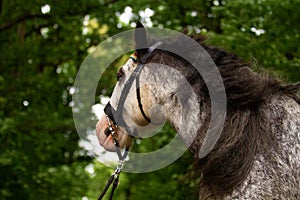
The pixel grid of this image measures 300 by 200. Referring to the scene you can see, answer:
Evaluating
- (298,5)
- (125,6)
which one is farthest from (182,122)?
(125,6)

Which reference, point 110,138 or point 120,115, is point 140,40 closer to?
point 120,115

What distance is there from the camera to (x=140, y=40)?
3.68 meters

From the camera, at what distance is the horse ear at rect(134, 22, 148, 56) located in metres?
3.65

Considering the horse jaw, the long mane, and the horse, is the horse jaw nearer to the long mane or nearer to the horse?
the horse

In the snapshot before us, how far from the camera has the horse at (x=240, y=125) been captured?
2898 millimetres

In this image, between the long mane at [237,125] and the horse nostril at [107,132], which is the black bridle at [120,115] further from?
the long mane at [237,125]

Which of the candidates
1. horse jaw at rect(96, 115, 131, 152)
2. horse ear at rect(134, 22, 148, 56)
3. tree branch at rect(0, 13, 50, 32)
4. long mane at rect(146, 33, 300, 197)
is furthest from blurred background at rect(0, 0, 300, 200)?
long mane at rect(146, 33, 300, 197)

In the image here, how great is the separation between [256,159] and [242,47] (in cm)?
360

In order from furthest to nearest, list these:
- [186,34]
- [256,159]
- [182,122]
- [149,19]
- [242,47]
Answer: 1. [149,19]
2. [242,47]
3. [186,34]
4. [182,122]
5. [256,159]

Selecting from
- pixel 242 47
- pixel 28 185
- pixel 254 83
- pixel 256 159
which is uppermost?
pixel 254 83

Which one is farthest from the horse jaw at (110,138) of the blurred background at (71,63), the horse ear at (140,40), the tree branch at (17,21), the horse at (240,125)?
the tree branch at (17,21)

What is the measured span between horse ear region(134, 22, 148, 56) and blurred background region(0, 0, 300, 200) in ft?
7.94

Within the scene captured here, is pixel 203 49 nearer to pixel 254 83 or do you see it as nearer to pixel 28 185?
pixel 254 83

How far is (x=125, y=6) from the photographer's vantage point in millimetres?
8625
